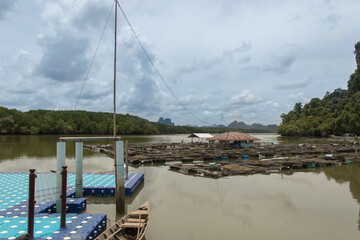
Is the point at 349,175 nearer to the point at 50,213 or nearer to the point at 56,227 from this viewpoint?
the point at 50,213

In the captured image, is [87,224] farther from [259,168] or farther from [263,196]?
[259,168]

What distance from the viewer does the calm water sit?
33.3ft

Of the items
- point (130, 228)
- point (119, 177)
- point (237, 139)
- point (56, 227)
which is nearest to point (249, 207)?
point (119, 177)

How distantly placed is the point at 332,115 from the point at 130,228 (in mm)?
100831

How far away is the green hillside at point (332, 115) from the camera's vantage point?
3177 inches

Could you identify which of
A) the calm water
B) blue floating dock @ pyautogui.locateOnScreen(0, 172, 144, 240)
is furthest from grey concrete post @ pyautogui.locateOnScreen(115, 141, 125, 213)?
blue floating dock @ pyautogui.locateOnScreen(0, 172, 144, 240)

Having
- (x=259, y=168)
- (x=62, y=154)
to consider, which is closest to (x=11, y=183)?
(x=62, y=154)

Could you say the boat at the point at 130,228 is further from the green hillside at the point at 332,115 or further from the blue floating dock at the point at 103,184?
the green hillside at the point at 332,115

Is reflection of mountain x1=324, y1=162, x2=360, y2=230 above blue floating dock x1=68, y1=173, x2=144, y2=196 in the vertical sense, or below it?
below

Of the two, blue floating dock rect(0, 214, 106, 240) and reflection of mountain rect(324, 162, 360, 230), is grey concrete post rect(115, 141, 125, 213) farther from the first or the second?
reflection of mountain rect(324, 162, 360, 230)

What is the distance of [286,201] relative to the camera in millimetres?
14391

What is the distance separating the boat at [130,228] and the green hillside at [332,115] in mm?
86524

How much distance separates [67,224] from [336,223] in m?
10.8

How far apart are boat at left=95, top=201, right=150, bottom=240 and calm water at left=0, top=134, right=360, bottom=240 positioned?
112cm
